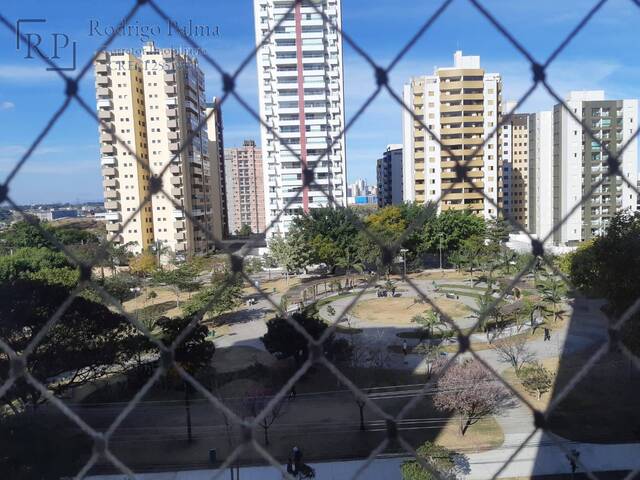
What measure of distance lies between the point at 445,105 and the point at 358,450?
9.47m

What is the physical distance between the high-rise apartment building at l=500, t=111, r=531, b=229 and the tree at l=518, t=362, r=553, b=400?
30.6 feet

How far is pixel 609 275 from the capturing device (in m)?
2.89

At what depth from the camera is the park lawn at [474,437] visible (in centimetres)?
316

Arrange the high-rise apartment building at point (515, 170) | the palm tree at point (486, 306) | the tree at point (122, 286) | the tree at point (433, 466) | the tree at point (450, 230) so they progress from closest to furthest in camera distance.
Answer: the tree at point (433, 466) → the palm tree at point (486, 306) → the tree at point (122, 286) → the tree at point (450, 230) → the high-rise apartment building at point (515, 170)

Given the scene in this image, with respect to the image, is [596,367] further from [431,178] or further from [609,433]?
[431,178]

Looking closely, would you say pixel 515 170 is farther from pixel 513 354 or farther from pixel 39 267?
pixel 39 267

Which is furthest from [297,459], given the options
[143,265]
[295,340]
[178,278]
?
[143,265]

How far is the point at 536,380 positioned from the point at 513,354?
0.76m

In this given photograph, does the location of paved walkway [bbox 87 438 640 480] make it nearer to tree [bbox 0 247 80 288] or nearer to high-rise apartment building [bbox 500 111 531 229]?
tree [bbox 0 247 80 288]

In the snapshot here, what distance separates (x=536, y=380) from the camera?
3.71 metres

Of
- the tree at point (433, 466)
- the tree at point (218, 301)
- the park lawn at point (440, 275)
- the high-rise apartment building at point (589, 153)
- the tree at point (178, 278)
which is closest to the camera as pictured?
the tree at point (433, 466)

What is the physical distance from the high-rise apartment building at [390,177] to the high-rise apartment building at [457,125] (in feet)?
21.6

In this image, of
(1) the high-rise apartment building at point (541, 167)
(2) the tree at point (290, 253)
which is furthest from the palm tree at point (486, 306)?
(1) the high-rise apartment building at point (541, 167)

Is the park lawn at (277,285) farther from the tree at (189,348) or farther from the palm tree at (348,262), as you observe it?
the tree at (189,348)
